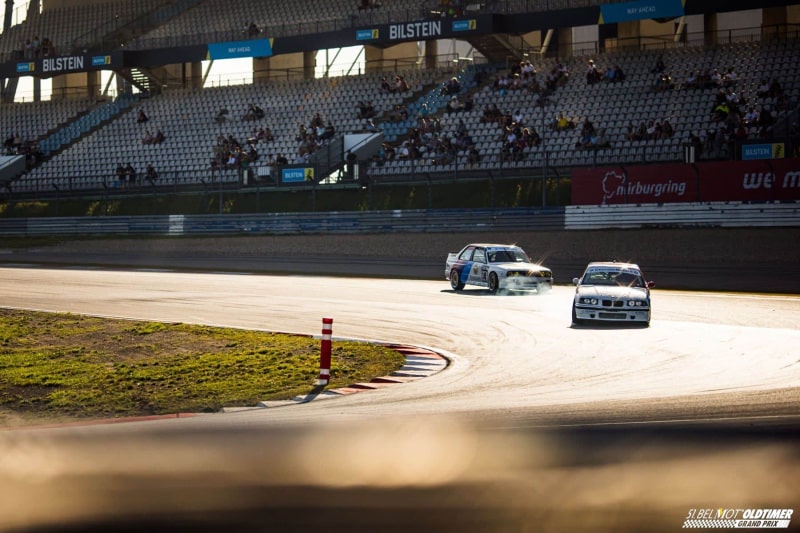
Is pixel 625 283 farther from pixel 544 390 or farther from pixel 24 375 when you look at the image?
pixel 24 375

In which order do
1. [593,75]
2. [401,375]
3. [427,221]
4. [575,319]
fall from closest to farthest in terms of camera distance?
[401,375] → [575,319] → [427,221] → [593,75]

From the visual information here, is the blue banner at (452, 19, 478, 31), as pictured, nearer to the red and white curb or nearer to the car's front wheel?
the car's front wheel

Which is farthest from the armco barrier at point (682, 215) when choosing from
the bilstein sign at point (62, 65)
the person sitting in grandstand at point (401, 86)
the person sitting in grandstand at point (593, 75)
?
the bilstein sign at point (62, 65)

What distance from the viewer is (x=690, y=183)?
31312mm

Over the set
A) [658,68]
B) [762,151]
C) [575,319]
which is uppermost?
[658,68]

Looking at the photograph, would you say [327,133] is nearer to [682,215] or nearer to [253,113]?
[253,113]

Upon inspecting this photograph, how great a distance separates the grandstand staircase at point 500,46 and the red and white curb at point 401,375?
3206 cm

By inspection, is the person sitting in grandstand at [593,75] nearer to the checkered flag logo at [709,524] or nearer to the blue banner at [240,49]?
the blue banner at [240,49]

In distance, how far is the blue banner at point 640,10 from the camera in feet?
135

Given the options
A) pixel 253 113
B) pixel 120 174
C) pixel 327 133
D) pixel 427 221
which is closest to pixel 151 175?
pixel 120 174

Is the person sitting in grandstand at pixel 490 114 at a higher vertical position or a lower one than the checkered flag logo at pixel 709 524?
higher

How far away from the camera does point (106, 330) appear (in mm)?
18500

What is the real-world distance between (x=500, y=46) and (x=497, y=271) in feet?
75.1

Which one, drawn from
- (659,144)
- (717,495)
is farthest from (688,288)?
(717,495)
